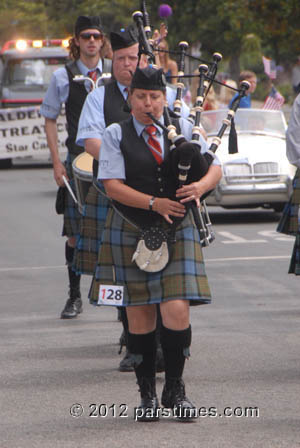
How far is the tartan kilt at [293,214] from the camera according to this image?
7359 mm

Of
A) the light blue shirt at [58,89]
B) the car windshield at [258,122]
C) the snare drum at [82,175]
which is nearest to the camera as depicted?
the snare drum at [82,175]

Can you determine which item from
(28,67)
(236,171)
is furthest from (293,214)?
(28,67)

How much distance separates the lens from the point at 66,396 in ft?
19.4

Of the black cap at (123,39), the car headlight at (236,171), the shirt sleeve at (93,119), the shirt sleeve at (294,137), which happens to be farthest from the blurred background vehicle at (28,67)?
the black cap at (123,39)

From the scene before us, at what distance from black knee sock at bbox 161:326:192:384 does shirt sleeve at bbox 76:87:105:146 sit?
1.50m

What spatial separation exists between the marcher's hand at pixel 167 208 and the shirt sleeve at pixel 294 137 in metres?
1.89

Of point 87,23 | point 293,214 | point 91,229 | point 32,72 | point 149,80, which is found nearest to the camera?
point 149,80

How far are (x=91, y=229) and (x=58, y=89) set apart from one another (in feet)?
4.34

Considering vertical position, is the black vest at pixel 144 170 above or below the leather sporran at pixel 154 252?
above

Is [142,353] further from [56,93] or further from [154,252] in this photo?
[56,93]

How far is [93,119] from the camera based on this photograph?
6492 millimetres

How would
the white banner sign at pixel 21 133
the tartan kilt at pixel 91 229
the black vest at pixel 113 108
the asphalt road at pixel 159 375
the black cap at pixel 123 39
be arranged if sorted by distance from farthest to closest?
the white banner sign at pixel 21 133 < the tartan kilt at pixel 91 229 < the black vest at pixel 113 108 < the black cap at pixel 123 39 < the asphalt road at pixel 159 375

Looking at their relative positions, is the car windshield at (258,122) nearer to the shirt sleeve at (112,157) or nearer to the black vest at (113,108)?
the black vest at (113,108)

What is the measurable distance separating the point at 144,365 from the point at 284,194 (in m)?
9.07
